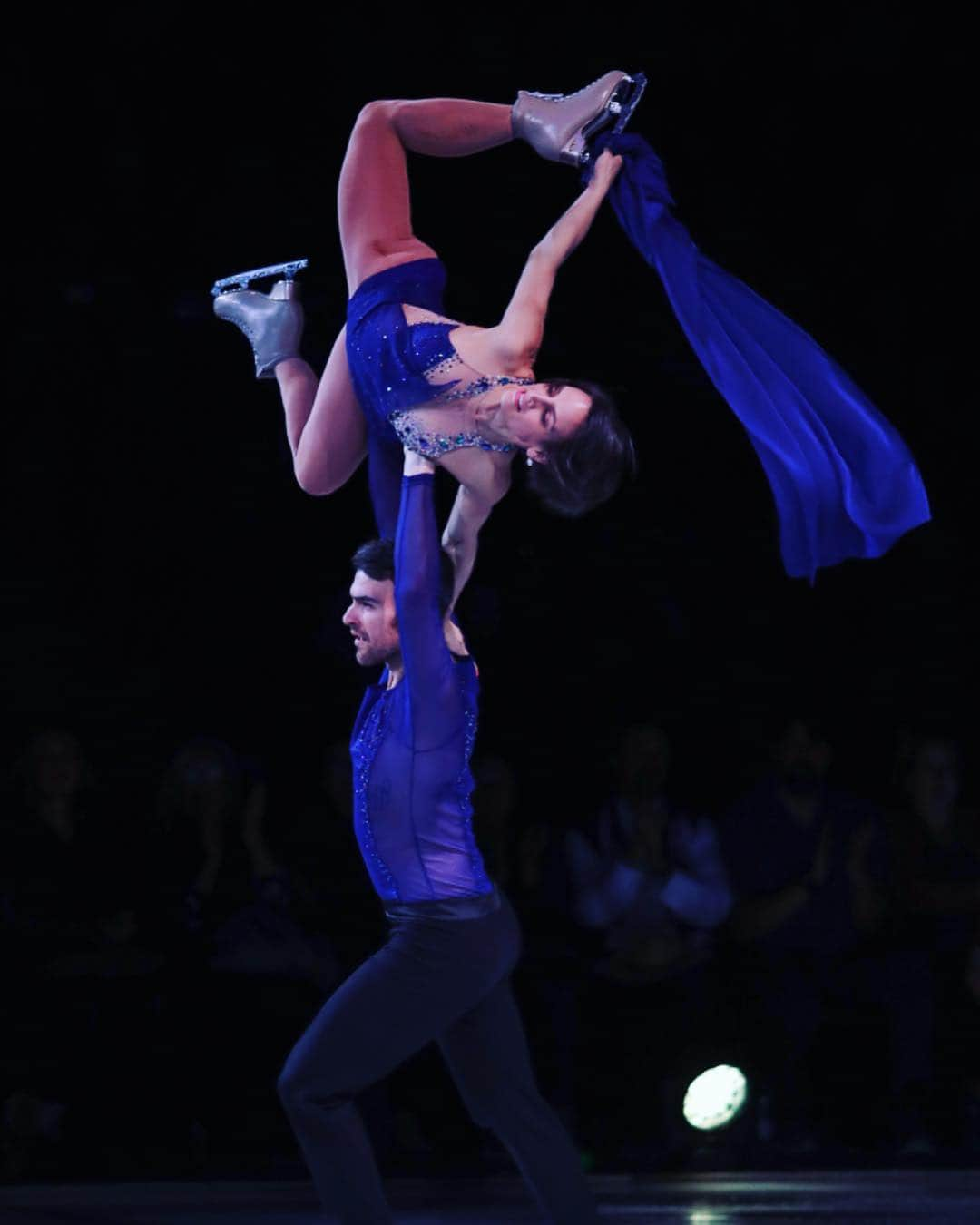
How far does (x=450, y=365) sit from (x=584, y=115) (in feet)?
1.91

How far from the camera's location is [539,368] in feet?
22.9

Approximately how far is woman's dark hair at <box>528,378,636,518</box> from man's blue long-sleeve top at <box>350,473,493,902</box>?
335 mm

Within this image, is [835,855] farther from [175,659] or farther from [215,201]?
[215,201]

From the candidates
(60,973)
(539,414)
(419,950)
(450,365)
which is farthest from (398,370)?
(60,973)

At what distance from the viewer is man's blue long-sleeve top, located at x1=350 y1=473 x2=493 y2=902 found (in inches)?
156

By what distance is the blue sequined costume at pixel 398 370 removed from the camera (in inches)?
169

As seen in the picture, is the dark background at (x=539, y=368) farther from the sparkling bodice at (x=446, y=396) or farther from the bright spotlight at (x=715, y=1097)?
the sparkling bodice at (x=446, y=396)

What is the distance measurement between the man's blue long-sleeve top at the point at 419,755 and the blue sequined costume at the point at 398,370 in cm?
27

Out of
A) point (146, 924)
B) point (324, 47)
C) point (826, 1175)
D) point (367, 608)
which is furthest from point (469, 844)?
point (324, 47)

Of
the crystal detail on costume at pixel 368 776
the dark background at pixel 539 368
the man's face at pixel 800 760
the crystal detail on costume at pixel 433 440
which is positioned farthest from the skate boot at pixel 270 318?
the man's face at pixel 800 760

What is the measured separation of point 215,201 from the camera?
6891 mm

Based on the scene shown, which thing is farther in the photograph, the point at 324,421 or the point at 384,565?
the point at 324,421

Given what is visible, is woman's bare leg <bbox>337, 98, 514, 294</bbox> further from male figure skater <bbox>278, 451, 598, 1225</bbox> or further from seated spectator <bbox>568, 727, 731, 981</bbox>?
seated spectator <bbox>568, 727, 731, 981</bbox>

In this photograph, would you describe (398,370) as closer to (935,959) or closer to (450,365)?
(450,365)
